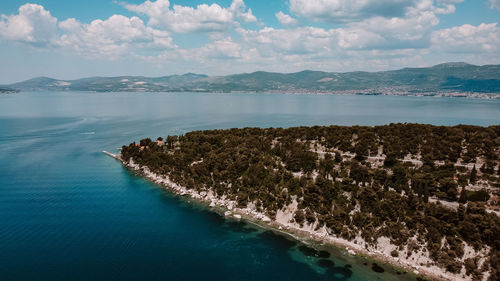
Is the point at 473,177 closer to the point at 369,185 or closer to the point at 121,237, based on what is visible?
the point at 369,185

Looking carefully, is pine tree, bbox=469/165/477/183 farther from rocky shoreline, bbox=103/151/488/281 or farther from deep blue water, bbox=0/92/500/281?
deep blue water, bbox=0/92/500/281

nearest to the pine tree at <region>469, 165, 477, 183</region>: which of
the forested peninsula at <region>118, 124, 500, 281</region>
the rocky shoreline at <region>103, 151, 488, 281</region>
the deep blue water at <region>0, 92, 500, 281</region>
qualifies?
the forested peninsula at <region>118, 124, 500, 281</region>

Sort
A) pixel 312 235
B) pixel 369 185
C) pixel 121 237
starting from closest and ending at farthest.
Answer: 1. pixel 121 237
2. pixel 312 235
3. pixel 369 185

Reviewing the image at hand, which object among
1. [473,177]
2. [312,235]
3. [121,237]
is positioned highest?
[473,177]

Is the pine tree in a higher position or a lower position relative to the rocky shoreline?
higher

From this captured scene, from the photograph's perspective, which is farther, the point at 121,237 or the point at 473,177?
the point at 473,177

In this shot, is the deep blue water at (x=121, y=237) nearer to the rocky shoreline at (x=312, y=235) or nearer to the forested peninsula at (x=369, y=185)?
the rocky shoreline at (x=312, y=235)

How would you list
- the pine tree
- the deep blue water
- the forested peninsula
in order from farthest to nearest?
1. the pine tree
2. the forested peninsula
3. the deep blue water

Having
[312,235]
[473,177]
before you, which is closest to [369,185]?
[312,235]

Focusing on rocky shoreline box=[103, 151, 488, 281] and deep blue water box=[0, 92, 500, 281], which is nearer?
rocky shoreline box=[103, 151, 488, 281]
